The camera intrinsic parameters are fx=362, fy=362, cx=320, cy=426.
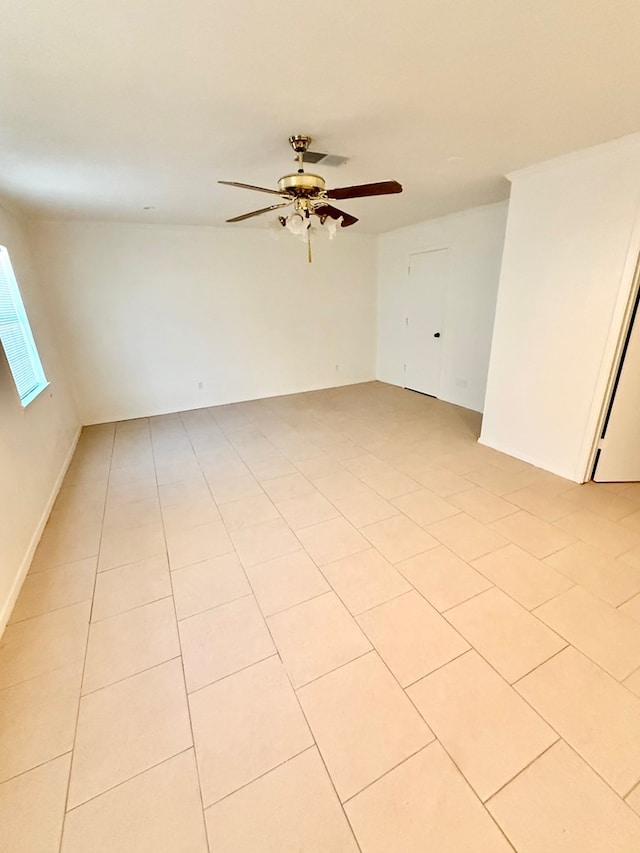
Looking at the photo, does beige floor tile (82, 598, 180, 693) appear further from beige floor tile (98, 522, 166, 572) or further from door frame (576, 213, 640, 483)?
door frame (576, 213, 640, 483)

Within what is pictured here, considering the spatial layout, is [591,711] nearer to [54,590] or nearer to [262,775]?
[262,775]

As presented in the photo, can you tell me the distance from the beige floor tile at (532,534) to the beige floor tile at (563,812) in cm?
112

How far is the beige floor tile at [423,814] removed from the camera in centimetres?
103

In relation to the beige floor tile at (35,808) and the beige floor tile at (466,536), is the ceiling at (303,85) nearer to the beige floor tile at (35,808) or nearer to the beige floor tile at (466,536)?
the beige floor tile at (466,536)

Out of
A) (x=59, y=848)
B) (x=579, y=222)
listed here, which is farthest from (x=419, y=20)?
(x=59, y=848)

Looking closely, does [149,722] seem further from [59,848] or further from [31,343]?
[31,343]

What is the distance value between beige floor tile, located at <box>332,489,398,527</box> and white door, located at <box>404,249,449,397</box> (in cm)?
286

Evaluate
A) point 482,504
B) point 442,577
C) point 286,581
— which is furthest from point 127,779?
point 482,504

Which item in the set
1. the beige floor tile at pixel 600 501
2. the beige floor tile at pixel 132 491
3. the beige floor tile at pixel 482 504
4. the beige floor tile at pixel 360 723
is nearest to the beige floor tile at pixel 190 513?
the beige floor tile at pixel 132 491

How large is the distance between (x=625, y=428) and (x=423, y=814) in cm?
287

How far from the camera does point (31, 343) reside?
3332mm

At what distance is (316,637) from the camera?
1.67m

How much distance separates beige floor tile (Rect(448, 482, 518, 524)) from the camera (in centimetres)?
252

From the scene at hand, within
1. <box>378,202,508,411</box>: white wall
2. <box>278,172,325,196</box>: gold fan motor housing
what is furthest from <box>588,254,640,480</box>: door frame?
<box>278,172,325,196</box>: gold fan motor housing
